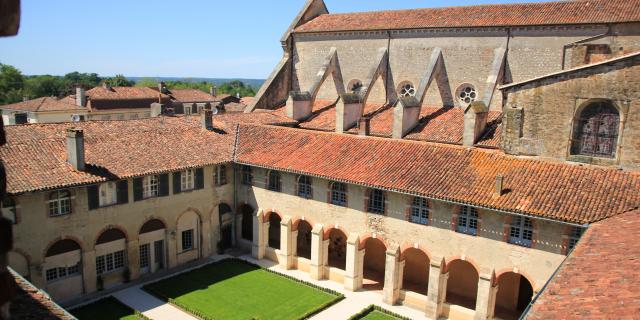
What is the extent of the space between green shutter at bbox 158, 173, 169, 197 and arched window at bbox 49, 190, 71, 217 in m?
4.80

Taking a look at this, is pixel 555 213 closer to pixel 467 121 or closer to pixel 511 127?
pixel 511 127

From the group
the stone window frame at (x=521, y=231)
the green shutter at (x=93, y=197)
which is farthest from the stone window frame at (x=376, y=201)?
the green shutter at (x=93, y=197)

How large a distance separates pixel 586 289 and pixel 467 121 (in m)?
16.7

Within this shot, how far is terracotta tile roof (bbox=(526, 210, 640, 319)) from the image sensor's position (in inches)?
415

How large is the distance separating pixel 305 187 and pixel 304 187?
7 centimetres

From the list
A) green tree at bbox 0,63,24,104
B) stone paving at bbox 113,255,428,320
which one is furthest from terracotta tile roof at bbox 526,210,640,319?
green tree at bbox 0,63,24,104

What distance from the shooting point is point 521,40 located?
31.0 metres

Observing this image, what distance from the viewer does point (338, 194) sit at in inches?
1075

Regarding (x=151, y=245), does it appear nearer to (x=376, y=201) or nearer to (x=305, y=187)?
(x=305, y=187)

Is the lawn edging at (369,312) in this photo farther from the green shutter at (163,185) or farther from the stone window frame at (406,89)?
the stone window frame at (406,89)

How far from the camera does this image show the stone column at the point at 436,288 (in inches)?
947

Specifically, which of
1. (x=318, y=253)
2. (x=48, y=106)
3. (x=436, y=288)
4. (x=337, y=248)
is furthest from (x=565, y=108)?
(x=48, y=106)

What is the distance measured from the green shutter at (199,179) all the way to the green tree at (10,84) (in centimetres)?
9483

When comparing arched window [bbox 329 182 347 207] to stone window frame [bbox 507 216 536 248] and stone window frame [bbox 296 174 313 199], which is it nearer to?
stone window frame [bbox 296 174 313 199]
